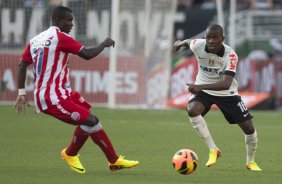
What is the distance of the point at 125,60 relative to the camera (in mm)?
23391

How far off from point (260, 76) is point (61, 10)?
16.5m

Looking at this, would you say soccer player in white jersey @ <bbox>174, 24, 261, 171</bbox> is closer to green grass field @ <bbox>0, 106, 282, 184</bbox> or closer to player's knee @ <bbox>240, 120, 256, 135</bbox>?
player's knee @ <bbox>240, 120, 256, 135</bbox>

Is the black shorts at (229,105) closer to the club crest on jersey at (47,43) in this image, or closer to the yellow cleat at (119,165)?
the yellow cleat at (119,165)

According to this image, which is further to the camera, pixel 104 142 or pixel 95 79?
pixel 95 79

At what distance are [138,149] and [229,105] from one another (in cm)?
266

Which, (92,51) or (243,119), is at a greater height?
(92,51)

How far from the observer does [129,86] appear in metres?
23.7

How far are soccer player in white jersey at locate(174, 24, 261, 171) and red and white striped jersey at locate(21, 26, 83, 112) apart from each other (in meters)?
2.00

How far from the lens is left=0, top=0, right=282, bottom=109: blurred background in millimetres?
22844

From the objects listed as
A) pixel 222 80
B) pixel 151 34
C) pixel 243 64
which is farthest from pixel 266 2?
pixel 222 80

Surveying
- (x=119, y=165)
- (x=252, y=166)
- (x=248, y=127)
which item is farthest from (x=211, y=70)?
(x=119, y=165)

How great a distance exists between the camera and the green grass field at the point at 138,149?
962 centimetres

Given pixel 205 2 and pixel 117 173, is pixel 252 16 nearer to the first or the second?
pixel 205 2

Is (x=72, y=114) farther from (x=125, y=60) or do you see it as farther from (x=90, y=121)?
(x=125, y=60)
